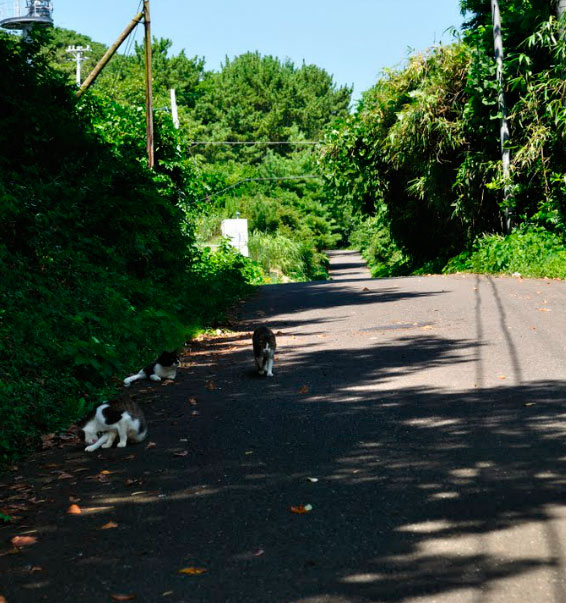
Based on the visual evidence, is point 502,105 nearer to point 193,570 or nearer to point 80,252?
point 80,252

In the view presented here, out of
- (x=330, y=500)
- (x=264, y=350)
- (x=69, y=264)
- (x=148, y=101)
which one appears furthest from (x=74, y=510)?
(x=148, y=101)

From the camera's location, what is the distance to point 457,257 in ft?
88.0

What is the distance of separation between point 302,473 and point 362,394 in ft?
8.42

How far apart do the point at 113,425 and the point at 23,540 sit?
1.92m

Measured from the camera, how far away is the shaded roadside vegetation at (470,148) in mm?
22812

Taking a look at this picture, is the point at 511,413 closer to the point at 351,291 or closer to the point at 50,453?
the point at 50,453

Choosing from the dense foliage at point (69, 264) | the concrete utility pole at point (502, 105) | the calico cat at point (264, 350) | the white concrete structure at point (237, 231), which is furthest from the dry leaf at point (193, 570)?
the white concrete structure at point (237, 231)

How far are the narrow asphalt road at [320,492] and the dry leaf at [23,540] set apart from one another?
0.04 metres

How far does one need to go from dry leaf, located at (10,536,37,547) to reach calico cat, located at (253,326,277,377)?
4.60 metres

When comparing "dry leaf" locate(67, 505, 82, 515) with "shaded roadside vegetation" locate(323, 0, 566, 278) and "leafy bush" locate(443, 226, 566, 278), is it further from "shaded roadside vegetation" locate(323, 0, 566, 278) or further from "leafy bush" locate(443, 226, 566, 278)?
"shaded roadside vegetation" locate(323, 0, 566, 278)

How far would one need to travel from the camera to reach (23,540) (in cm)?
451

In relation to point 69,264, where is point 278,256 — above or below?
below

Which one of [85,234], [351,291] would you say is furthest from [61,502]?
[351,291]

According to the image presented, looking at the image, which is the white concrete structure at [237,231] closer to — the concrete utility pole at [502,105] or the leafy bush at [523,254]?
the leafy bush at [523,254]
